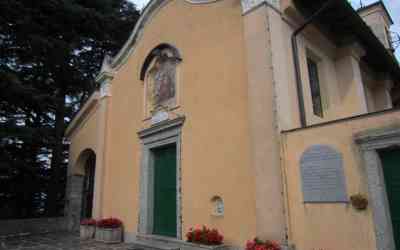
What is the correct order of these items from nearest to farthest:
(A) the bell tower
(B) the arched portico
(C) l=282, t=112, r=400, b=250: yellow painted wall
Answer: (C) l=282, t=112, r=400, b=250: yellow painted wall → (B) the arched portico → (A) the bell tower

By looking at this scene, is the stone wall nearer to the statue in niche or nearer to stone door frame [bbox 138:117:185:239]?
stone door frame [bbox 138:117:185:239]

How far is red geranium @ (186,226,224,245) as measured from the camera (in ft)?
18.0

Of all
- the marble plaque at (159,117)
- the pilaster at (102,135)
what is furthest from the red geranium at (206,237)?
the pilaster at (102,135)

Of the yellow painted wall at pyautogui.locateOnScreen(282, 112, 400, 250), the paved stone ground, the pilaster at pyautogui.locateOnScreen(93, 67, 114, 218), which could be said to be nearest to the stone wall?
the paved stone ground

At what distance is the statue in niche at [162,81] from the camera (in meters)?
7.99

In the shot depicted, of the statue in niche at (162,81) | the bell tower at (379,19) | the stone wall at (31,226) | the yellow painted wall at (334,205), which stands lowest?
the stone wall at (31,226)

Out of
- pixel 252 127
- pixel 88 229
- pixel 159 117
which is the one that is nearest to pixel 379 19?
pixel 159 117

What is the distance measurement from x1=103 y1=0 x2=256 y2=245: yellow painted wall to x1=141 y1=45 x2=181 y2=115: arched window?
0.93ft

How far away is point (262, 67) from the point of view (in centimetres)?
545

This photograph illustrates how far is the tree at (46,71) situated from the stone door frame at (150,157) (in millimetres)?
5118

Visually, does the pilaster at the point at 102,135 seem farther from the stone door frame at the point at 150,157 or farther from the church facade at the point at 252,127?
the stone door frame at the point at 150,157

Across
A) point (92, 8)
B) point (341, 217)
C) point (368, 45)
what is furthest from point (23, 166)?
point (368, 45)

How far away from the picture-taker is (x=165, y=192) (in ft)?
25.6

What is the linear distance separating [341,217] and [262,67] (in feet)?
9.20
